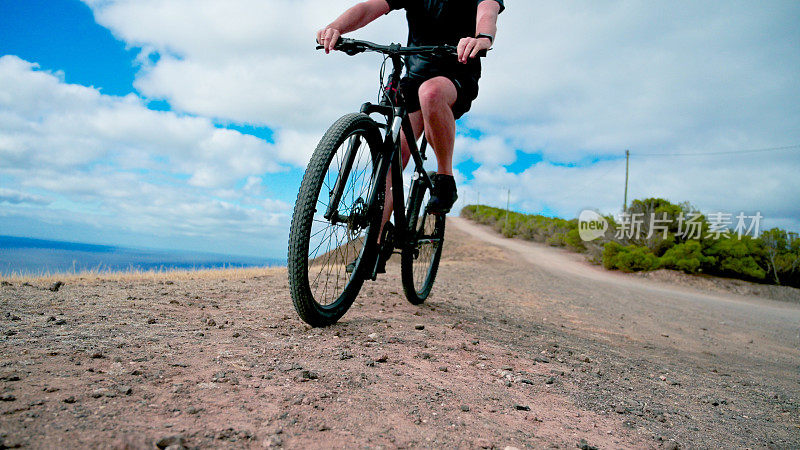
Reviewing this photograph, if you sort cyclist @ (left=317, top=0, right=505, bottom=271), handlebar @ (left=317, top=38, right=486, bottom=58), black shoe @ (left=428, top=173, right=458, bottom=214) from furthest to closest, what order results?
black shoe @ (left=428, top=173, right=458, bottom=214) → cyclist @ (left=317, top=0, right=505, bottom=271) → handlebar @ (left=317, top=38, right=486, bottom=58)

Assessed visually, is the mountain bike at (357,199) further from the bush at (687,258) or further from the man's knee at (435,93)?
the bush at (687,258)

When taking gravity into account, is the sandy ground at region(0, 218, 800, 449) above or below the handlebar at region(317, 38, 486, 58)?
below

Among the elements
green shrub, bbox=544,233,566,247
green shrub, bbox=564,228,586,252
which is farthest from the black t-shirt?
green shrub, bbox=544,233,566,247

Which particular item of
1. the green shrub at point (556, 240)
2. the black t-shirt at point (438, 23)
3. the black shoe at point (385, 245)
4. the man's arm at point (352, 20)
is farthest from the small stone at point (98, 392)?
the green shrub at point (556, 240)

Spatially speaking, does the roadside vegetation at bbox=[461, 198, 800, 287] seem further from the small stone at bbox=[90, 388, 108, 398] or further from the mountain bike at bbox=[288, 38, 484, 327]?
the small stone at bbox=[90, 388, 108, 398]

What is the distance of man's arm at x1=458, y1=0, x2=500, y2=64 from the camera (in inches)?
94.9

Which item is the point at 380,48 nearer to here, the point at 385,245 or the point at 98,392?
the point at 385,245

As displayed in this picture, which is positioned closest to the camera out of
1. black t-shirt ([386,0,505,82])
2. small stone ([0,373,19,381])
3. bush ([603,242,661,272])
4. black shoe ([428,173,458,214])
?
small stone ([0,373,19,381])

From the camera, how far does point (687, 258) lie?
13859mm

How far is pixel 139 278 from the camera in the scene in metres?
5.35

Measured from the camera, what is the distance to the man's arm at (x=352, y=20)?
8.74 ft

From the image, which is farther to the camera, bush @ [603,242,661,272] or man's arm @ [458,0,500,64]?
bush @ [603,242,661,272]

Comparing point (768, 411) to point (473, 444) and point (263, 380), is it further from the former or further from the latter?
point (263, 380)

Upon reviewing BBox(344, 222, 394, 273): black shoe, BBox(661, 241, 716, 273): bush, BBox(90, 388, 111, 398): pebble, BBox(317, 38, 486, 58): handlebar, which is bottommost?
BBox(90, 388, 111, 398): pebble
